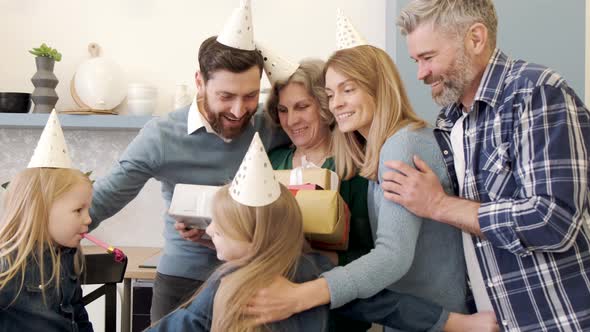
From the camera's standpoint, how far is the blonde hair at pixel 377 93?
152 cm

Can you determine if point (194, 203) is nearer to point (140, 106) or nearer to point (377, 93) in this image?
point (377, 93)

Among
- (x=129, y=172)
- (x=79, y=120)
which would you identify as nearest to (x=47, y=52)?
(x=79, y=120)

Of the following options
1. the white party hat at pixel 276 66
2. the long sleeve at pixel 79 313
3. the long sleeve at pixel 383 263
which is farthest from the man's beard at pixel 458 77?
the long sleeve at pixel 79 313

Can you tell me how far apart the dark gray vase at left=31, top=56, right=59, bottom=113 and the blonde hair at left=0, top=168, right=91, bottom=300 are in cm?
152

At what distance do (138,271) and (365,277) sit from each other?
151 cm

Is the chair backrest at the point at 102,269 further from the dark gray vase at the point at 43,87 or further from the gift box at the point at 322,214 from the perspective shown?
the dark gray vase at the point at 43,87

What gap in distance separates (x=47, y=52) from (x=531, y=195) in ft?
8.20

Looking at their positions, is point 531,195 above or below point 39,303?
above

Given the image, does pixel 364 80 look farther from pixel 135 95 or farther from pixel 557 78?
pixel 135 95

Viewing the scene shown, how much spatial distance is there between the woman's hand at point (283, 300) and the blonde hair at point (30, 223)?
57cm

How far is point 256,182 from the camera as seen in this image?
4.39ft

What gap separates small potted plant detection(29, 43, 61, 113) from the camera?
2.96 m

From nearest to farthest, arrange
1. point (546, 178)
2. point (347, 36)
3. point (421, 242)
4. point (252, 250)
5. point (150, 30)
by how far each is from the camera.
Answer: point (546, 178)
point (252, 250)
point (421, 242)
point (347, 36)
point (150, 30)

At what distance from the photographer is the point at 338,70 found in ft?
5.19
